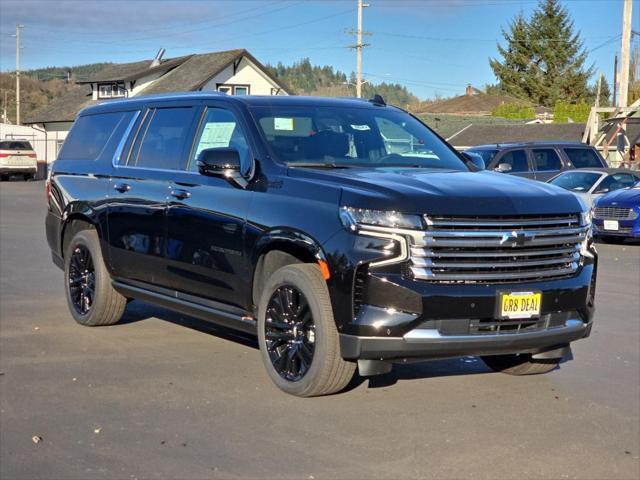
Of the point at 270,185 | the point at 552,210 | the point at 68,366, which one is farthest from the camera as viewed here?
the point at 68,366

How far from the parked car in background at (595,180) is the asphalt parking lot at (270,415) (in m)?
12.1

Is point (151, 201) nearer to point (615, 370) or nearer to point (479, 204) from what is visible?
point (479, 204)

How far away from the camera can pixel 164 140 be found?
7898 mm

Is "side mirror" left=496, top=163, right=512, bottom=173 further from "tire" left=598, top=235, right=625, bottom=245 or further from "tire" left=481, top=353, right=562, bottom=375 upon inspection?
"tire" left=598, top=235, right=625, bottom=245

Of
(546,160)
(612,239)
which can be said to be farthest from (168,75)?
(612,239)

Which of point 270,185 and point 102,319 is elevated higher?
point 270,185

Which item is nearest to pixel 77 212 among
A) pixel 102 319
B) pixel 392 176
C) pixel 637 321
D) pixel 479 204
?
pixel 102 319

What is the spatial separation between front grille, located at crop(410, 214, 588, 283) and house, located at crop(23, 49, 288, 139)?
51104 millimetres

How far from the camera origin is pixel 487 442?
18.4ft

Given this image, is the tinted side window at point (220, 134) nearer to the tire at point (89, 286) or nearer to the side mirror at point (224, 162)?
the side mirror at point (224, 162)

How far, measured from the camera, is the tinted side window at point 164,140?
764 cm

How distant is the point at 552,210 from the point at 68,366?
12.5 feet

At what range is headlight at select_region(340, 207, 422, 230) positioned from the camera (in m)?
5.68

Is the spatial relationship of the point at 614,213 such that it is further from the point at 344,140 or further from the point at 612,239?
the point at 344,140
